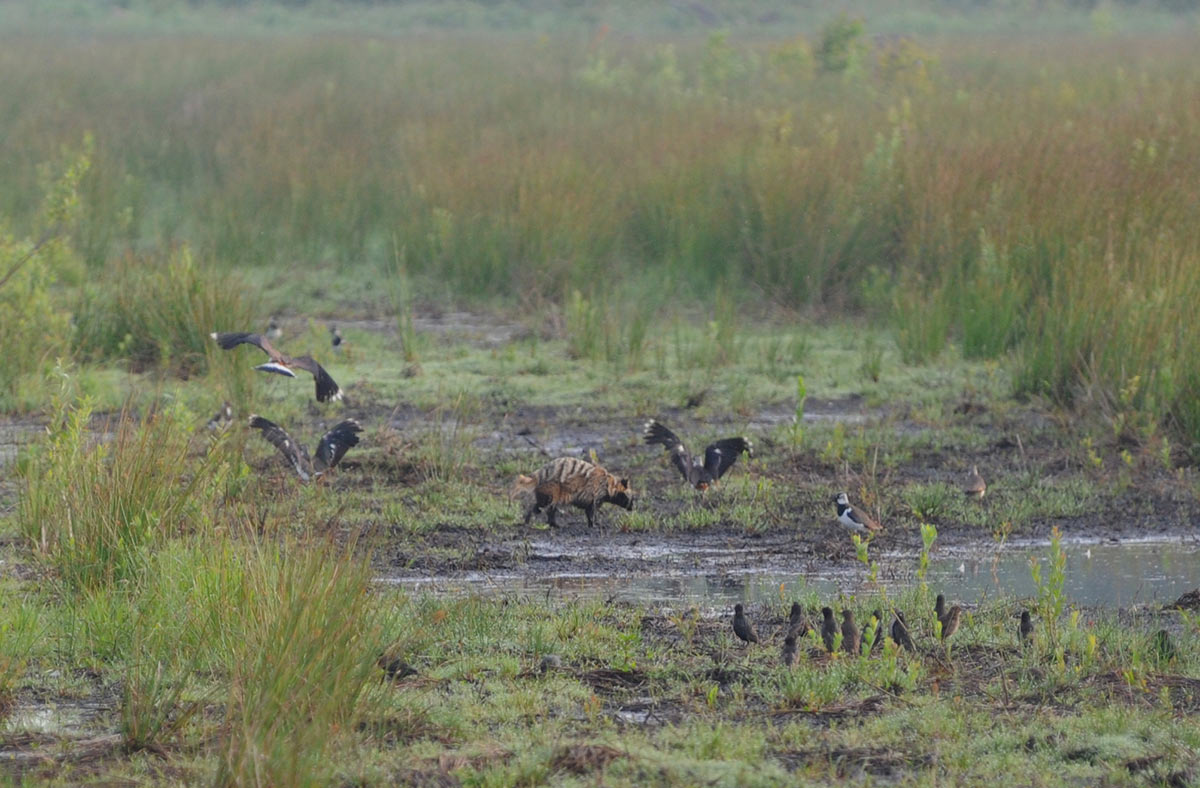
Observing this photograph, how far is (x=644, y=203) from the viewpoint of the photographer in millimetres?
12711

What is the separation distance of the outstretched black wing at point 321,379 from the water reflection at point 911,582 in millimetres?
1645

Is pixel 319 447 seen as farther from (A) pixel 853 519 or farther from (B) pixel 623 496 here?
(A) pixel 853 519

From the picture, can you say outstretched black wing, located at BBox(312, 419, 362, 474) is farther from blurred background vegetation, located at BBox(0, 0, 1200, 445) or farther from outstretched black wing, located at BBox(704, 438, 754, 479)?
blurred background vegetation, located at BBox(0, 0, 1200, 445)

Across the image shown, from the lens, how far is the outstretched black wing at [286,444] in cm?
734

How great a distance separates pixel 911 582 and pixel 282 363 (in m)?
3.08

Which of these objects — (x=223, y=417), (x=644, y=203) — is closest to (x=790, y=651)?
(x=223, y=417)

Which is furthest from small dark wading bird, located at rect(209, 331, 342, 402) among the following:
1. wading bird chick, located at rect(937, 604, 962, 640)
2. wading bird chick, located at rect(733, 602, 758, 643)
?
wading bird chick, located at rect(937, 604, 962, 640)

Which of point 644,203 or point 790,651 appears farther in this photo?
point 644,203

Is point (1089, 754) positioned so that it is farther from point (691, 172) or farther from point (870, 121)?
point (870, 121)

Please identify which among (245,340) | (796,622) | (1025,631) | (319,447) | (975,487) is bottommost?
(975,487)

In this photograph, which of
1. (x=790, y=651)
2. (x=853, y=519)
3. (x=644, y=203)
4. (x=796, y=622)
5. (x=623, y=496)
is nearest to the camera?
(x=790, y=651)

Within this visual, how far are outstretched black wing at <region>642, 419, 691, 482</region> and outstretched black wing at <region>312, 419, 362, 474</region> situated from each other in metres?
1.42

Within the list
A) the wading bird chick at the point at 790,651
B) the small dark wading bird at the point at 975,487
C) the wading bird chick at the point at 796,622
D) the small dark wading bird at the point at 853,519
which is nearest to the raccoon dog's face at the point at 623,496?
the small dark wading bird at the point at 853,519

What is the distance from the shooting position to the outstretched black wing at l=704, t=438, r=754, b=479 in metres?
7.61
